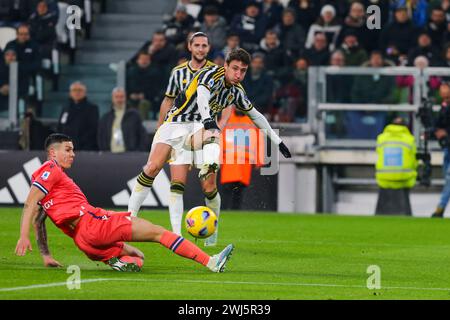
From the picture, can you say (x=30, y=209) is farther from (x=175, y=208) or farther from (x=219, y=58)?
(x=219, y=58)

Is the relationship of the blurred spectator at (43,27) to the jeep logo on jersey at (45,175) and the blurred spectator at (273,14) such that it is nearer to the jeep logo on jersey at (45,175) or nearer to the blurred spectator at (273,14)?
the blurred spectator at (273,14)

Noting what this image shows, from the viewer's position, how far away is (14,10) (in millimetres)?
26578

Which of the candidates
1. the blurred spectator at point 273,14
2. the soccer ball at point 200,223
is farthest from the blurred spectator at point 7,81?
the soccer ball at point 200,223

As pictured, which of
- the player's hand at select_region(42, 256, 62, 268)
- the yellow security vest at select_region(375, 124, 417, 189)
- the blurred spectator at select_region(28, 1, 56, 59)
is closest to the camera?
the player's hand at select_region(42, 256, 62, 268)

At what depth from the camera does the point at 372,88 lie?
21922mm

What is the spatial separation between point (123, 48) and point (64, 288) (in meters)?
18.4

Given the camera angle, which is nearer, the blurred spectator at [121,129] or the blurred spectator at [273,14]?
the blurred spectator at [121,129]

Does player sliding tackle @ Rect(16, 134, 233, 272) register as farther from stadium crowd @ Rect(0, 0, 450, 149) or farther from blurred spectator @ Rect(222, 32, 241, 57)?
blurred spectator @ Rect(222, 32, 241, 57)

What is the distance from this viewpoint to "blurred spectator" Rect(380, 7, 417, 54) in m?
23.6

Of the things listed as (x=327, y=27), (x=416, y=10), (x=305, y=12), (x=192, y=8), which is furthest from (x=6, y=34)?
(x=416, y=10)

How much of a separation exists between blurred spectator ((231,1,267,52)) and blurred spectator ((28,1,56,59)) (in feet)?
12.0

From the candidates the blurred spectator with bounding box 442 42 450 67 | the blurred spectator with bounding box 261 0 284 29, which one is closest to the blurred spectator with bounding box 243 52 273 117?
the blurred spectator with bounding box 261 0 284 29

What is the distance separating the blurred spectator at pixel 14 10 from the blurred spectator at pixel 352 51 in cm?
700

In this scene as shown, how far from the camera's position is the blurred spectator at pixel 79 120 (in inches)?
886
